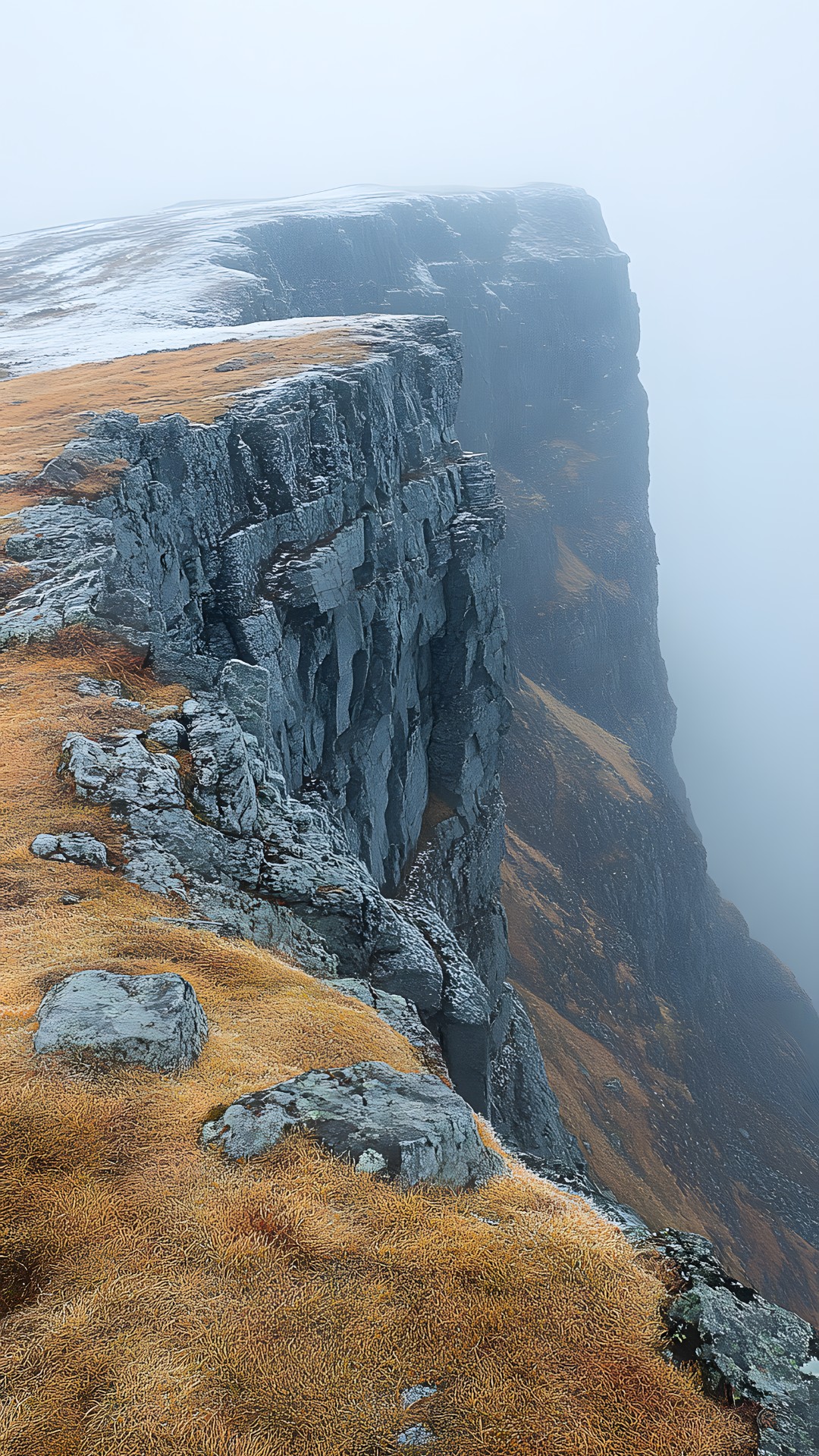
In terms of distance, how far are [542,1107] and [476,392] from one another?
96.5 meters

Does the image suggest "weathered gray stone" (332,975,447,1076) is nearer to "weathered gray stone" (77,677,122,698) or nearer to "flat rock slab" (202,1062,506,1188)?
"flat rock slab" (202,1062,506,1188)

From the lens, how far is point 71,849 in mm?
12133

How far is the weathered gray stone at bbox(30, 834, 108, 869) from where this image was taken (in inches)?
471

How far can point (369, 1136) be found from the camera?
784 centimetres

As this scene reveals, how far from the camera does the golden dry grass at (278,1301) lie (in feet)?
18.4

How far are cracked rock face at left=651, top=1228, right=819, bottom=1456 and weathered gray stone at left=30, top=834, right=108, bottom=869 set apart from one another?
9.34 meters

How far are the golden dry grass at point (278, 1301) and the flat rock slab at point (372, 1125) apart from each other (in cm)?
19

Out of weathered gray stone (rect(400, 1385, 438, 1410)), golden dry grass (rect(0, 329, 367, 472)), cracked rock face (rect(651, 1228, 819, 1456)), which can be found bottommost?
cracked rock face (rect(651, 1228, 819, 1456))

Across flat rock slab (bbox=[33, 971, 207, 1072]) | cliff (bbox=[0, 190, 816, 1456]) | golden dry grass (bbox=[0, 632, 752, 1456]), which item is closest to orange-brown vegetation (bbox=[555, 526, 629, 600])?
cliff (bbox=[0, 190, 816, 1456])

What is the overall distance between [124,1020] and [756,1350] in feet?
22.0

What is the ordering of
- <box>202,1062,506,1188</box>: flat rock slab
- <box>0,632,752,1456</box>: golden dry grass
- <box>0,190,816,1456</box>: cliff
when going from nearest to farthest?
1. <box>0,632,752,1456</box>: golden dry grass
2. <box>202,1062,506,1188</box>: flat rock slab
3. <box>0,190,816,1456</box>: cliff

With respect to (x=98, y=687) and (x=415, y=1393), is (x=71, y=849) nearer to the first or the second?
(x=98, y=687)

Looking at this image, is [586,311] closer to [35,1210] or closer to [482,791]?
[482,791]

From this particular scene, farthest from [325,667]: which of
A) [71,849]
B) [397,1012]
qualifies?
[397,1012]
